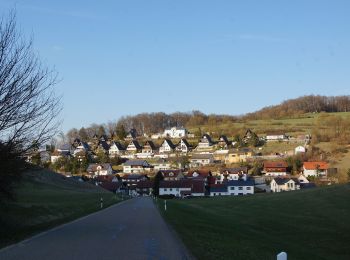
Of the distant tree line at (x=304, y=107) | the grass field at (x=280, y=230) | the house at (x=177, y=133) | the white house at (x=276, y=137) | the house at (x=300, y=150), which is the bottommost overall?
the grass field at (x=280, y=230)

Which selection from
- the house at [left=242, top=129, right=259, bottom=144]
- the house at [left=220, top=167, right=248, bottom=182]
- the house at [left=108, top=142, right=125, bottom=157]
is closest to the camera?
the house at [left=220, top=167, right=248, bottom=182]

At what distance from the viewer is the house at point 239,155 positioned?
125637 millimetres

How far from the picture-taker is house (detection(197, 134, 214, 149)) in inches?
6065

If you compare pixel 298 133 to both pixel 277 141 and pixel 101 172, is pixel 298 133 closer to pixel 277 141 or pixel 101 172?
pixel 277 141

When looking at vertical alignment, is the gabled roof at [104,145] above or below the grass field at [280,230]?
above

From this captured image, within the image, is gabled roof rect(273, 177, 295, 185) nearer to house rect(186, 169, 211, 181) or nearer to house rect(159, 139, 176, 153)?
house rect(186, 169, 211, 181)

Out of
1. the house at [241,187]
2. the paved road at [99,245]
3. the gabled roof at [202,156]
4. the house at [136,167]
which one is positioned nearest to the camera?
the paved road at [99,245]

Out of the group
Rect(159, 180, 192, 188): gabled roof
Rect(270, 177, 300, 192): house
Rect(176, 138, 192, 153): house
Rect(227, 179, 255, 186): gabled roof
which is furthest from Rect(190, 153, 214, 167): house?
Rect(270, 177, 300, 192): house

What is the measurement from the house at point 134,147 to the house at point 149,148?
1.78 m

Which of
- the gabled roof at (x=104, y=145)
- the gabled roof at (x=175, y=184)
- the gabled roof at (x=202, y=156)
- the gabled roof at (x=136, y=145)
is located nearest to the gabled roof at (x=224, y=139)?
the gabled roof at (x=202, y=156)

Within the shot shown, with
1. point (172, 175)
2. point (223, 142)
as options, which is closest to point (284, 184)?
point (172, 175)

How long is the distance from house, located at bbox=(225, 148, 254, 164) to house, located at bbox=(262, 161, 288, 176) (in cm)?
1573

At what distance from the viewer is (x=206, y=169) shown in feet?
404

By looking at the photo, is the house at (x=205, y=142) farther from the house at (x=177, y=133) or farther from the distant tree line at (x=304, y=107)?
the distant tree line at (x=304, y=107)
